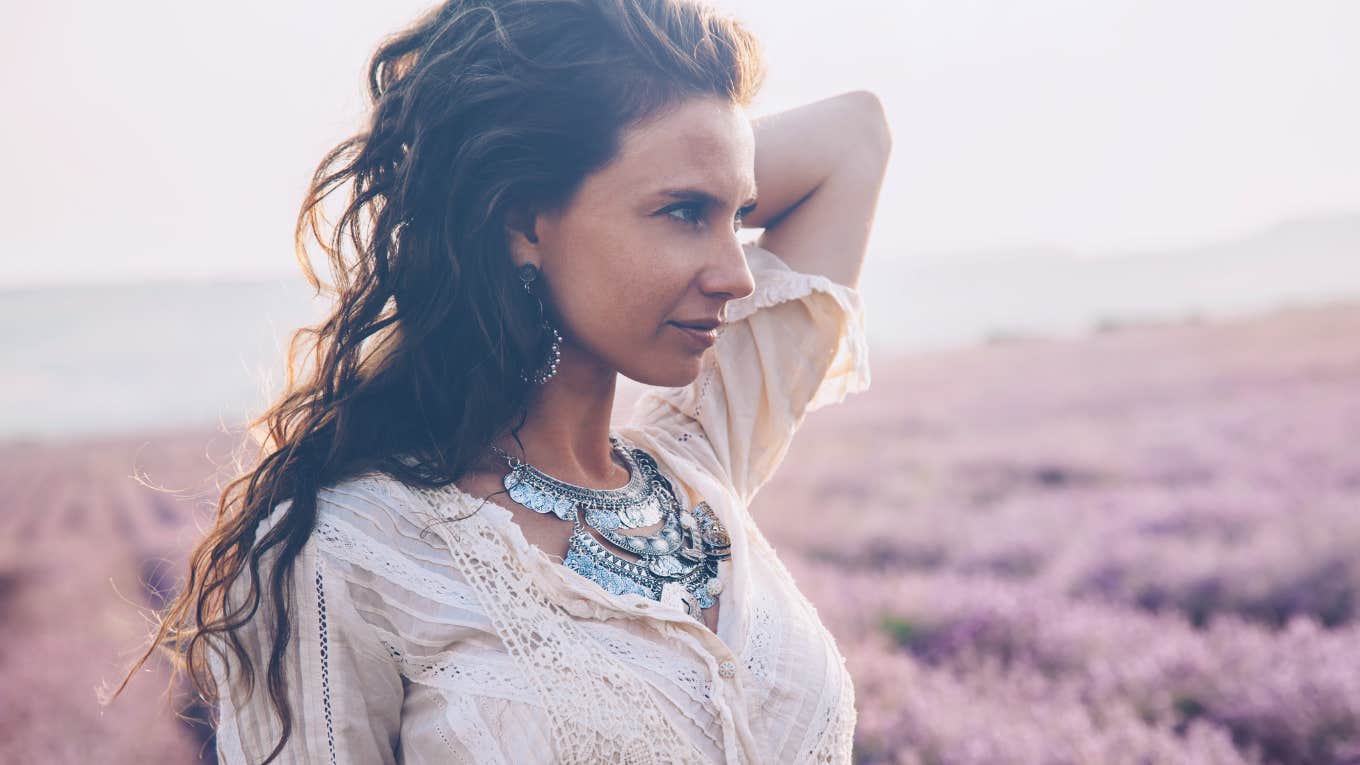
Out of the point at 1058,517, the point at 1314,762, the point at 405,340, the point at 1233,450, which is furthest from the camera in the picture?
the point at 1233,450

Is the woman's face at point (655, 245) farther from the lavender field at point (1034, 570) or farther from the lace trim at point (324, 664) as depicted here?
the lavender field at point (1034, 570)

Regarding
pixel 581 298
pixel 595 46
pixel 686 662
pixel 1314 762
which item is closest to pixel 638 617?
pixel 686 662

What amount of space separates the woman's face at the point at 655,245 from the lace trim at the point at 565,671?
0.33 metres

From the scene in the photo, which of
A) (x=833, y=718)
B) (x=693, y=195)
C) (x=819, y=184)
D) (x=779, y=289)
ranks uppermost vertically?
(x=693, y=195)

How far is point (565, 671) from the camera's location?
50.9 inches

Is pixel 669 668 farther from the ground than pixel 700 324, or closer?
closer

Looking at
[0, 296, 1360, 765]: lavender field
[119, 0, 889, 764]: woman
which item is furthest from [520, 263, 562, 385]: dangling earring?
[0, 296, 1360, 765]: lavender field

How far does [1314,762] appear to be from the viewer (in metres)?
2.32

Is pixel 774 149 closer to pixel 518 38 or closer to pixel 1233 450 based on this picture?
pixel 518 38

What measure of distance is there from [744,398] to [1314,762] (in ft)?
5.35

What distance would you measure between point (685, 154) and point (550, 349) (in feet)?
1.11

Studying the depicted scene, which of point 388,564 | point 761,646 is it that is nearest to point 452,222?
point 388,564

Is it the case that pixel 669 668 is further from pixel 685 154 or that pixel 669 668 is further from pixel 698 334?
pixel 685 154

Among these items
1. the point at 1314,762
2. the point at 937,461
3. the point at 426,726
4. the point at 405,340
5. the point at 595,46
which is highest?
the point at 595,46
